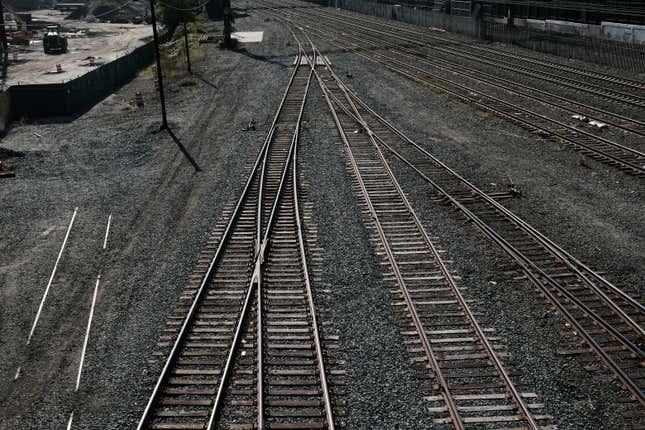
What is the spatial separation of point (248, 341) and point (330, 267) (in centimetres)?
303

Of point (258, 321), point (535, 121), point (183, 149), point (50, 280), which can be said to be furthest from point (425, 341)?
point (535, 121)

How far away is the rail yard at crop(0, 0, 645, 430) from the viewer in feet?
29.6

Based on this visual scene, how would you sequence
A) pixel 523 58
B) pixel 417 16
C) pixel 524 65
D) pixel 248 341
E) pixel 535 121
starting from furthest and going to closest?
1. pixel 417 16
2. pixel 523 58
3. pixel 524 65
4. pixel 535 121
5. pixel 248 341

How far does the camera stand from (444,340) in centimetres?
1024

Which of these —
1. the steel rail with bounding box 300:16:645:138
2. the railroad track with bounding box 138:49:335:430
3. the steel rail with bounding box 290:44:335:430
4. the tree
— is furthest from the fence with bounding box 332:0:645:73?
the railroad track with bounding box 138:49:335:430

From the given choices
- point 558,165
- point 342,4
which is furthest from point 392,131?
point 342,4

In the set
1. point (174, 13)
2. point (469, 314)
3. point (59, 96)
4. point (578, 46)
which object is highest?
point (174, 13)

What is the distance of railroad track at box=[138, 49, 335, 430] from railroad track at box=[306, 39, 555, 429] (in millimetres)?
1736

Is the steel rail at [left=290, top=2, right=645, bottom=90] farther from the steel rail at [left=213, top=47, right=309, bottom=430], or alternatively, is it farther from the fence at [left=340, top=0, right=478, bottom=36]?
the steel rail at [left=213, top=47, right=309, bottom=430]

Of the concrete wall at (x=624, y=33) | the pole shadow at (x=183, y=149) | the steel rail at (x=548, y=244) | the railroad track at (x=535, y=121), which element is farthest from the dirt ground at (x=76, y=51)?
the concrete wall at (x=624, y=33)

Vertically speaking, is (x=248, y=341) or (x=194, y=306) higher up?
(x=194, y=306)

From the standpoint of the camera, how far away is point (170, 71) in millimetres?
38031

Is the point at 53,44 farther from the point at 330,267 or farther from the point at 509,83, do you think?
the point at 330,267

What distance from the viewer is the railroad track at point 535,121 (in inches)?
740
